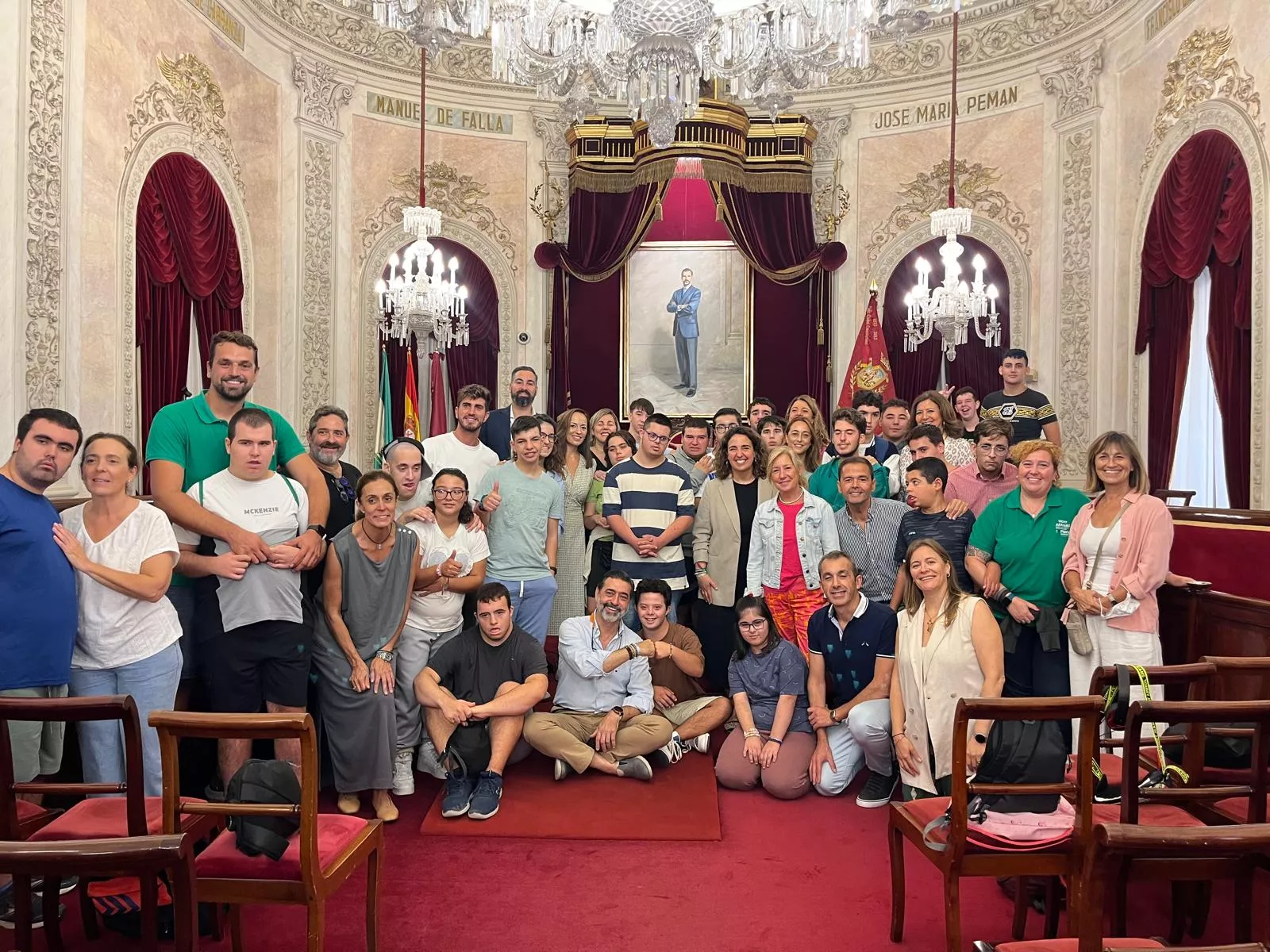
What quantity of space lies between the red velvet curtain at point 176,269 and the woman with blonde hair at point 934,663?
5.38 meters

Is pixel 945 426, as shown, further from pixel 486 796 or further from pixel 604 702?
pixel 486 796

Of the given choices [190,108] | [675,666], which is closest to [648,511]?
[675,666]

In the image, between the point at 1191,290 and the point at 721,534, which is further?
the point at 1191,290

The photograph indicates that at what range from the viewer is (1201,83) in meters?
Result: 6.68

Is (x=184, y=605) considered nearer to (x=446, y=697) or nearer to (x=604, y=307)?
(x=446, y=697)

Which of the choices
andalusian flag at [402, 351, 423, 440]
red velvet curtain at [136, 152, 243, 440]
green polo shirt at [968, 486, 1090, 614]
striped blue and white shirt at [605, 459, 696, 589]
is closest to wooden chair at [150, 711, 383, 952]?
striped blue and white shirt at [605, 459, 696, 589]

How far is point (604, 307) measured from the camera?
380 inches

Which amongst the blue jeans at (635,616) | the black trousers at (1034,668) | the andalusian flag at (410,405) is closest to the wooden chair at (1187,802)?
the black trousers at (1034,668)

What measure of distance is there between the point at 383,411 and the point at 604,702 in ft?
17.6

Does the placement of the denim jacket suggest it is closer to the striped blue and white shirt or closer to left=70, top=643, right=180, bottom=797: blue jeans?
the striped blue and white shirt

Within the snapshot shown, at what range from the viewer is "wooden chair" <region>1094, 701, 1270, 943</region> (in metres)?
2.18

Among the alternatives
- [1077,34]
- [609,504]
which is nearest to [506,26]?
[609,504]

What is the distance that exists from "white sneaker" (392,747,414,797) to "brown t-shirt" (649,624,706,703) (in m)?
1.30

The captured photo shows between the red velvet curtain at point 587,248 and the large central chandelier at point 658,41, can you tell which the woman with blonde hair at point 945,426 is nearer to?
the large central chandelier at point 658,41
